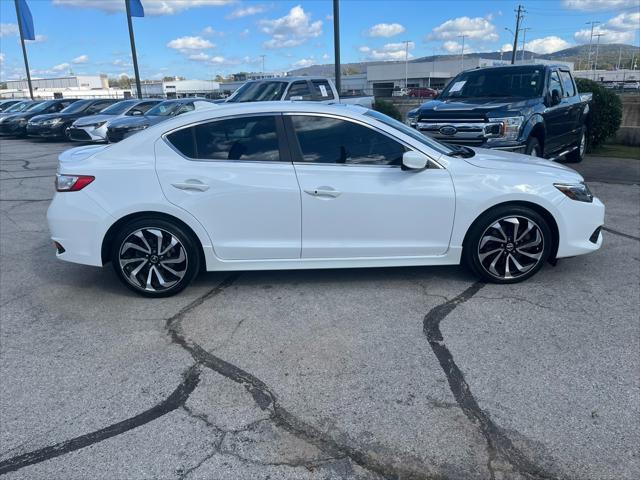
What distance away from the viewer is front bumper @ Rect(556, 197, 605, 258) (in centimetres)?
455

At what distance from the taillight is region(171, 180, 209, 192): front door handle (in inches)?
29.1

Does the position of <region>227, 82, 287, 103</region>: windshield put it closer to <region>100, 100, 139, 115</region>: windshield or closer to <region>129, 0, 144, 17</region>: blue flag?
<region>100, 100, 139, 115</region>: windshield

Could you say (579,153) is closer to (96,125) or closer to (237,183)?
(237,183)

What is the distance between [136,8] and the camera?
22.8 meters

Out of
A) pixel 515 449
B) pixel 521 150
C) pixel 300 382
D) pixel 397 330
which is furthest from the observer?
pixel 521 150

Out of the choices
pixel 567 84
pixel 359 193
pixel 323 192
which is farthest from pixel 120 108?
pixel 359 193

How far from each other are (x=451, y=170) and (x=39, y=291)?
3.94m

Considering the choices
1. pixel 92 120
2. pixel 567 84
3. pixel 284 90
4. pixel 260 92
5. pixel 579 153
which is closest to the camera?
pixel 567 84

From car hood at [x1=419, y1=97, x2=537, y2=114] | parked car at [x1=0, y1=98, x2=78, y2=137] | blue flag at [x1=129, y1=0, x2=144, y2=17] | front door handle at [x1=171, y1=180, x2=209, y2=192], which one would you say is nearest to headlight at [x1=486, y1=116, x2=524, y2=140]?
car hood at [x1=419, y1=97, x2=537, y2=114]

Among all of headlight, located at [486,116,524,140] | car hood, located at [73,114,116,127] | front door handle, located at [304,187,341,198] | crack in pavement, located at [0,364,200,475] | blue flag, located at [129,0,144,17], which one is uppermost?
blue flag, located at [129,0,144,17]

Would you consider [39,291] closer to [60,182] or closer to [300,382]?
[60,182]

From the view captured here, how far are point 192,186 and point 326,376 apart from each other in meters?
2.00

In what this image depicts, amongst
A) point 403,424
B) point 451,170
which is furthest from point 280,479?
point 451,170

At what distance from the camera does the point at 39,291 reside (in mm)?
4906
